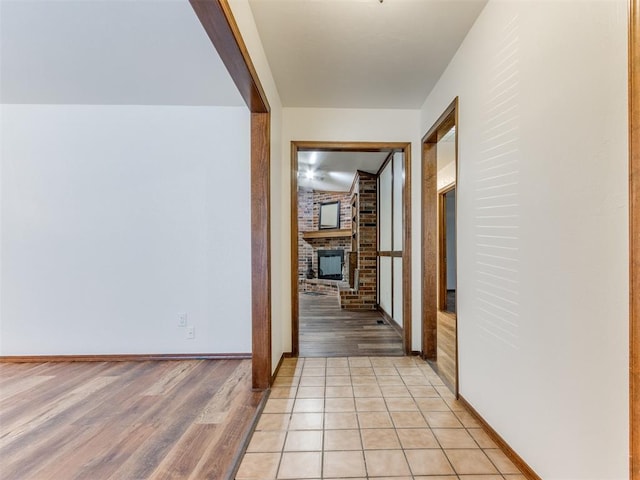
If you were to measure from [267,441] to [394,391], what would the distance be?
96 cm

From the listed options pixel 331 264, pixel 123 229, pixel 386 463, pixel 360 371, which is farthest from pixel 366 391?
pixel 331 264

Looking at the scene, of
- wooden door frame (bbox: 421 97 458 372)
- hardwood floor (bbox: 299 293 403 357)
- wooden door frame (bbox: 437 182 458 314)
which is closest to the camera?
wooden door frame (bbox: 421 97 458 372)

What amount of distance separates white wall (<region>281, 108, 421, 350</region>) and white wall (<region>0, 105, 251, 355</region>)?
14.6 inches

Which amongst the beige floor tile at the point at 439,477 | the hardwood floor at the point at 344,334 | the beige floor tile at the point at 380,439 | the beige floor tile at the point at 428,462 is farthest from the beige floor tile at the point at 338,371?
the beige floor tile at the point at 439,477

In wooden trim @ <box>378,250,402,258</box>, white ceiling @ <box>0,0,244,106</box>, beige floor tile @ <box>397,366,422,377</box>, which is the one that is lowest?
beige floor tile @ <box>397,366,422,377</box>

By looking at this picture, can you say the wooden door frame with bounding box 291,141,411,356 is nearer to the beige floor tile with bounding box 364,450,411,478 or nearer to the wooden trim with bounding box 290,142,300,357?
the wooden trim with bounding box 290,142,300,357

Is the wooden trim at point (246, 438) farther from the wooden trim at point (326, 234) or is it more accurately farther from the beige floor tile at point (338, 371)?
the wooden trim at point (326, 234)

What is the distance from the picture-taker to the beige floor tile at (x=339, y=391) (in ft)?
6.85

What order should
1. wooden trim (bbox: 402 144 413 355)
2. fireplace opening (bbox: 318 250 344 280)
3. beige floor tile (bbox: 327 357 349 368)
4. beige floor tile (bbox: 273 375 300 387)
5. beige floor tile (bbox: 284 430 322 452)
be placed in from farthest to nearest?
fireplace opening (bbox: 318 250 344 280) < wooden trim (bbox: 402 144 413 355) < beige floor tile (bbox: 327 357 349 368) < beige floor tile (bbox: 273 375 300 387) < beige floor tile (bbox: 284 430 322 452)

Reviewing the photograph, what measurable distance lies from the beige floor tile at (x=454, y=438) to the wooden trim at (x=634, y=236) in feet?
2.56

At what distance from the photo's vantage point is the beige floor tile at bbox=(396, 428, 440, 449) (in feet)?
5.13

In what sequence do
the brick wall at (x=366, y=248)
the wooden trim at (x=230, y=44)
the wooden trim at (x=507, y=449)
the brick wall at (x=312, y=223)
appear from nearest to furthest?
the wooden trim at (x=230, y=44), the wooden trim at (x=507, y=449), the brick wall at (x=366, y=248), the brick wall at (x=312, y=223)

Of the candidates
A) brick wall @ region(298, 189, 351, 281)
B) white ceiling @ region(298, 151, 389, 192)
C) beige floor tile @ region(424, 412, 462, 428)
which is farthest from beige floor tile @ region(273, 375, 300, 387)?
brick wall @ region(298, 189, 351, 281)

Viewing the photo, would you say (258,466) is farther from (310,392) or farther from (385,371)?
(385,371)
